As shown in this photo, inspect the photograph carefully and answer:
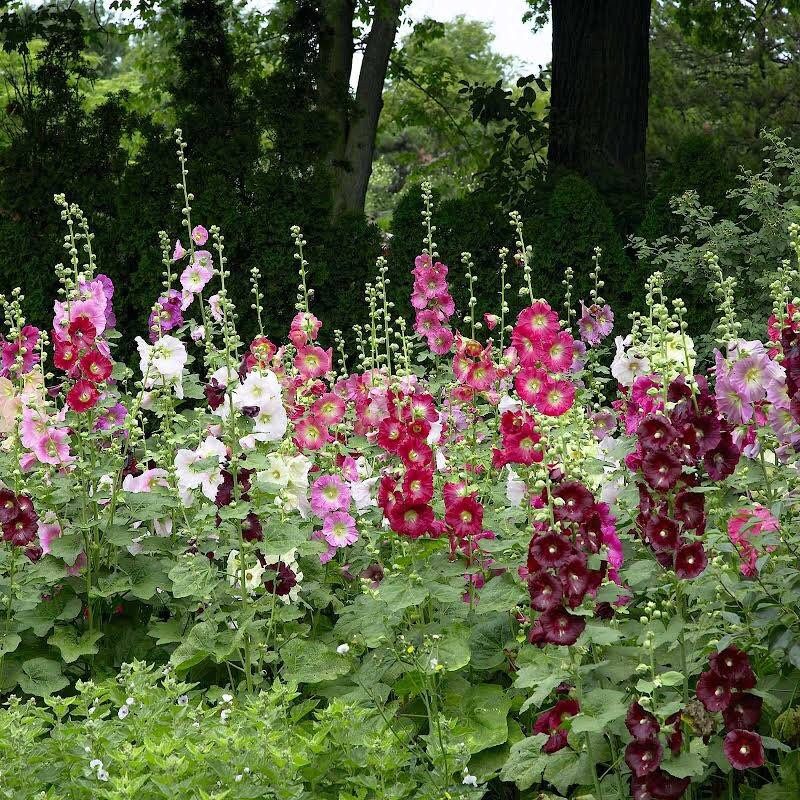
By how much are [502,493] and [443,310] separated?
1011 mm

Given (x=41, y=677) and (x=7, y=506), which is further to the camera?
(x=41, y=677)

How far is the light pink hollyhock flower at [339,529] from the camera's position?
366cm

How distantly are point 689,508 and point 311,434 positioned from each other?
63.7 inches

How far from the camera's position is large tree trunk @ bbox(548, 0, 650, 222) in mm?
8633

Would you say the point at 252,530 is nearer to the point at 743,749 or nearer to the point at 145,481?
the point at 145,481

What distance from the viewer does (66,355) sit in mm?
3736

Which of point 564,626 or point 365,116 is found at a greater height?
point 365,116

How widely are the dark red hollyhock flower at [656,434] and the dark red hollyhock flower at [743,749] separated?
64 cm

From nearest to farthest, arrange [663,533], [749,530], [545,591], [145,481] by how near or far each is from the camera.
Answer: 1. [545,591]
2. [663,533]
3. [749,530]
4. [145,481]

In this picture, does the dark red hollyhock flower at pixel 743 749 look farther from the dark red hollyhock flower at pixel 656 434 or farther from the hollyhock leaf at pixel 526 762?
the dark red hollyhock flower at pixel 656 434

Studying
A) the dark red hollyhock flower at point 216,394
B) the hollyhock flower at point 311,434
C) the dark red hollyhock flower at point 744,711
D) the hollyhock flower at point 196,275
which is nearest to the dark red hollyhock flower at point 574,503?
the dark red hollyhock flower at point 744,711

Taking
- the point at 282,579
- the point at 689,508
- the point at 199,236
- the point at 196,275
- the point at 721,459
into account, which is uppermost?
the point at 199,236

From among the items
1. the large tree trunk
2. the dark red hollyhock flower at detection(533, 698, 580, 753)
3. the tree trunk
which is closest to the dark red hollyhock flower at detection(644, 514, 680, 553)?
the dark red hollyhock flower at detection(533, 698, 580, 753)

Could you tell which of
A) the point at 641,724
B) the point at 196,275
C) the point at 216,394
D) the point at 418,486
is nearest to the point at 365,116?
the point at 196,275
